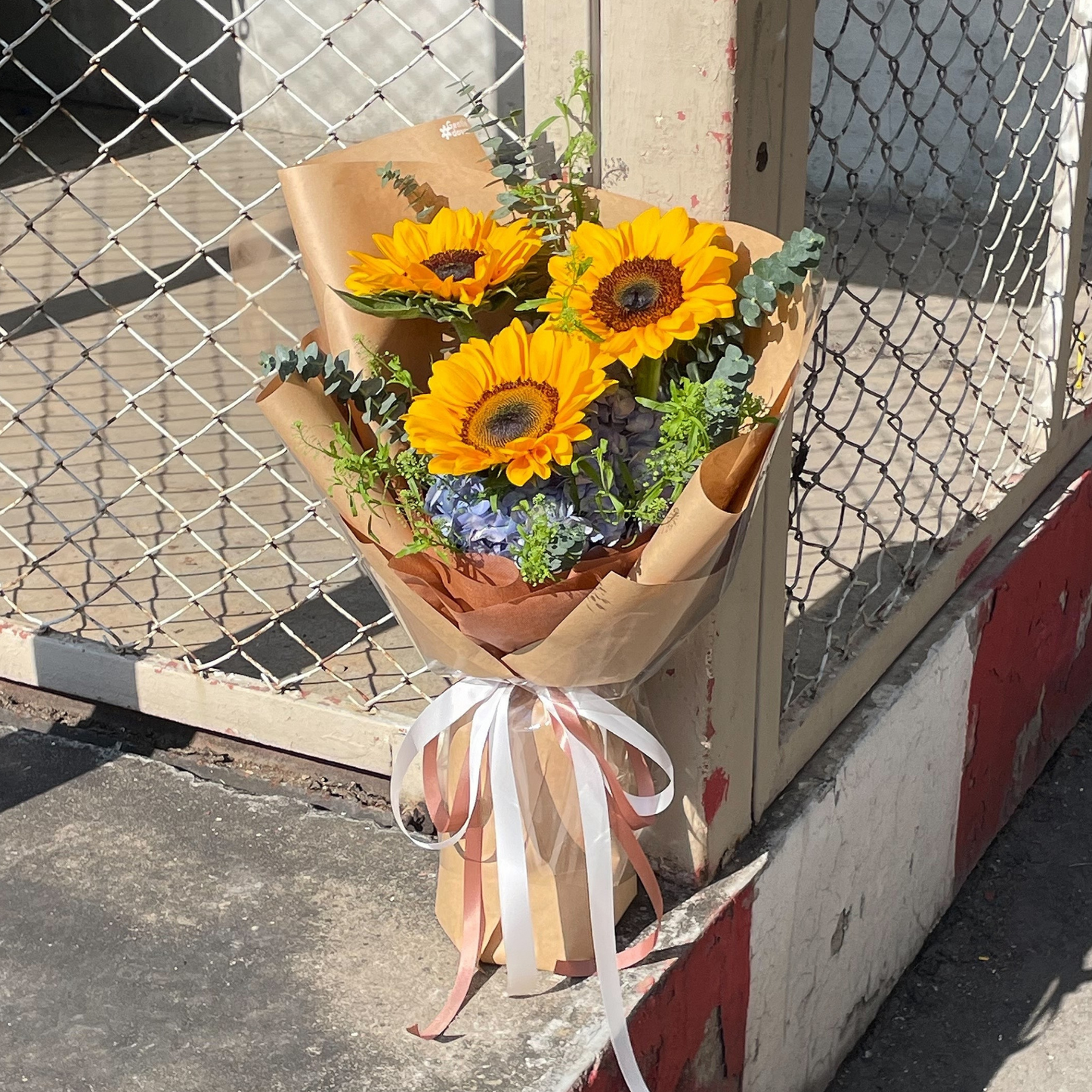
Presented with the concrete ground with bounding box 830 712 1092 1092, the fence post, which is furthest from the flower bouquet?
the fence post

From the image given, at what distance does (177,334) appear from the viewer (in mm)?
4008

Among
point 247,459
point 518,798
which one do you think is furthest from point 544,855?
point 247,459

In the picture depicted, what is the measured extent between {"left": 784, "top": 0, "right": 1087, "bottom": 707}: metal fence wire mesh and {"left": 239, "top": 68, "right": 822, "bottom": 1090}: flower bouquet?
1.06 feet

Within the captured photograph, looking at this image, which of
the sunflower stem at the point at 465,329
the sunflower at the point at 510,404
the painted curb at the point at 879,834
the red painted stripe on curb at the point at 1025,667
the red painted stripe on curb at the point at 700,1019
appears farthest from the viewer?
the red painted stripe on curb at the point at 1025,667

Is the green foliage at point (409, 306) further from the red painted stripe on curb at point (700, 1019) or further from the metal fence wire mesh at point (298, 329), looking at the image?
the red painted stripe on curb at point (700, 1019)

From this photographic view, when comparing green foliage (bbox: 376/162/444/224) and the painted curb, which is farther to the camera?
the painted curb

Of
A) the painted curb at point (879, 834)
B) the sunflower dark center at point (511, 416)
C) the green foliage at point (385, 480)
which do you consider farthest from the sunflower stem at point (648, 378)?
the painted curb at point (879, 834)

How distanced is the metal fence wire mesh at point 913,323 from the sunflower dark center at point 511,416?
0.44 m

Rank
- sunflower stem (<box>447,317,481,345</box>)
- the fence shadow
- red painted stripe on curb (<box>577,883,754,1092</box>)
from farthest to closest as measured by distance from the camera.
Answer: the fence shadow → red painted stripe on curb (<box>577,883,754,1092</box>) → sunflower stem (<box>447,317,481,345</box>)

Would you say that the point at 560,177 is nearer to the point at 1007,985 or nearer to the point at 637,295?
the point at 637,295

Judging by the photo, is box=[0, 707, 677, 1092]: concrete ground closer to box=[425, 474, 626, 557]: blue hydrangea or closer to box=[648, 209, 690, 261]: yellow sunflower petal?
box=[425, 474, 626, 557]: blue hydrangea

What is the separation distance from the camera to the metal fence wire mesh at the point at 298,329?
2.05m

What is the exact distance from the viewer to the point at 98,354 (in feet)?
12.6

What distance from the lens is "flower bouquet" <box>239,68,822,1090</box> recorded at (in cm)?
119
